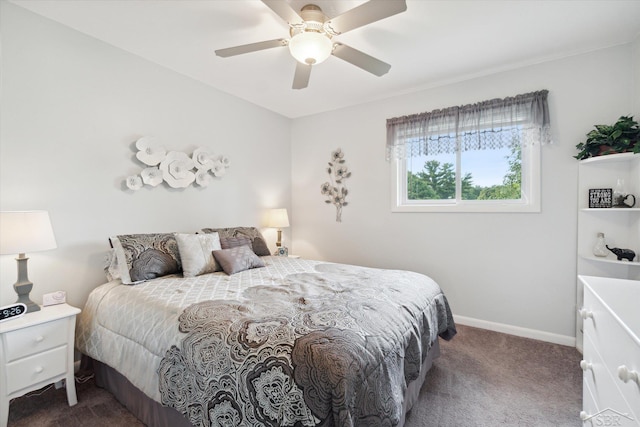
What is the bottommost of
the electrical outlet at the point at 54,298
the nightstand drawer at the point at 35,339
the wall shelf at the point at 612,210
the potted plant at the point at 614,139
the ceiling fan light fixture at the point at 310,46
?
the nightstand drawer at the point at 35,339

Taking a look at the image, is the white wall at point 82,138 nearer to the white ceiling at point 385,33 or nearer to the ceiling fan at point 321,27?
the white ceiling at point 385,33

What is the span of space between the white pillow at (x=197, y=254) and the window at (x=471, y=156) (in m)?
2.14

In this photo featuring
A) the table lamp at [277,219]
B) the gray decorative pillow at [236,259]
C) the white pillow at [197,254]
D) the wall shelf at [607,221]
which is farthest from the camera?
the table lamp at [277,219]

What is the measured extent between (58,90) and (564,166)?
4229 millimetres

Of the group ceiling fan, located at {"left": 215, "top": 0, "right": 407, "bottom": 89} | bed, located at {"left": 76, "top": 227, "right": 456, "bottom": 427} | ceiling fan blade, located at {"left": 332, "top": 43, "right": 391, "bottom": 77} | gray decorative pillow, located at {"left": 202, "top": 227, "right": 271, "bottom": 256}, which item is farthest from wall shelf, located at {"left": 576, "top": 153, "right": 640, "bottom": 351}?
gray decorative pillow, located at {"left": 202, "top": 227, "right": 271, "bottom": 256}

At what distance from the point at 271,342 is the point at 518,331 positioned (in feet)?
8.99

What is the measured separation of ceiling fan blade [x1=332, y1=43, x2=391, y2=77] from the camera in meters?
1.95

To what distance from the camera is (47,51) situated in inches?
83.1

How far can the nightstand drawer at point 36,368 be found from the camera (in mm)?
1614

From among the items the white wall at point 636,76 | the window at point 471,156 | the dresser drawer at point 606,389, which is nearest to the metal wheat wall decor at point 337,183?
the window at point 471,156

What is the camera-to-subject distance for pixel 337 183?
12.9ft

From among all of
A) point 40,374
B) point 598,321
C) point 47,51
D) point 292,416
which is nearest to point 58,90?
point 47,51

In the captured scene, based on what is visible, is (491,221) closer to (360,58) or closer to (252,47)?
(360,58)

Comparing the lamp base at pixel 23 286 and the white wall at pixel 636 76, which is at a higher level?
the white wall at pixel 636 76
